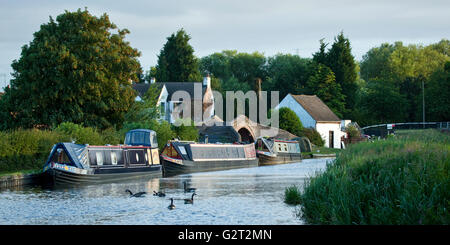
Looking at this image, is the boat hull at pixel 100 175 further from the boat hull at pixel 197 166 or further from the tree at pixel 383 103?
the tree at pixel 383 103

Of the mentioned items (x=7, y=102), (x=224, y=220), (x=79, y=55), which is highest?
(x=79, y=55)

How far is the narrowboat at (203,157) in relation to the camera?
1430 inches

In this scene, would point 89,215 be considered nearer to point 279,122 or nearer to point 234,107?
point 279,122

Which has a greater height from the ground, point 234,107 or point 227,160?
point 234,107

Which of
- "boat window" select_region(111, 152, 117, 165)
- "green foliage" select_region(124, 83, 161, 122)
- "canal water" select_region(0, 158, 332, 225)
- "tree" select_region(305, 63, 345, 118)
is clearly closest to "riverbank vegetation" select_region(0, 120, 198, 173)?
"boat window" select_region(111, 152, 117, 165)

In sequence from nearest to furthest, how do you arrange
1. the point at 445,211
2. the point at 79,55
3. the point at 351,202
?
the point at 445,211
the point at 351,202
the point at 79,55

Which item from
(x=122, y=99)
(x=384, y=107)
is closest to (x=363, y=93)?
(x=384, y=107)

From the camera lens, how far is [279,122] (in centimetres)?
5922

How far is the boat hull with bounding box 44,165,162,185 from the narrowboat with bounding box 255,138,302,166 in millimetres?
16506

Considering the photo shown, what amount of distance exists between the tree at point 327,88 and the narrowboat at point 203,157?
2919 cm

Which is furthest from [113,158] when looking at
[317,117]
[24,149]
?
[317,117]

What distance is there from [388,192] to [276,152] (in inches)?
1451

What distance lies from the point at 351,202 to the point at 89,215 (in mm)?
7923

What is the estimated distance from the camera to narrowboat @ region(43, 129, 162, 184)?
2608 centimetres
